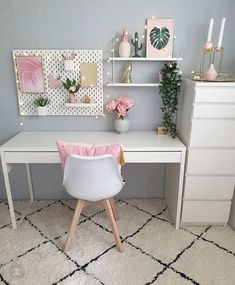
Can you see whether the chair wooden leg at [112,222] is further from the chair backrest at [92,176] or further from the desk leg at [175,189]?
the desk leg at [175,189]

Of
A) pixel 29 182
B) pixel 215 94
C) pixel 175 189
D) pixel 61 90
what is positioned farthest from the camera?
pixel 29 182

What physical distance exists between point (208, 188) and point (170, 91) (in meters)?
0.88

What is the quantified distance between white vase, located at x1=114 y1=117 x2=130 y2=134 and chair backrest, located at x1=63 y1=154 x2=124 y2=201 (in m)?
0.65

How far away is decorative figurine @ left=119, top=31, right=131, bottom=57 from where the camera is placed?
203 centimetres

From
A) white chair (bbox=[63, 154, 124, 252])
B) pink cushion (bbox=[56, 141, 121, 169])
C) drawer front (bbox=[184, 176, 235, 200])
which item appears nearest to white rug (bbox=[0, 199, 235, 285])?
drawer front (bbox=[184, 176, 235, 200])

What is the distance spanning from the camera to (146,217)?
2258 mm

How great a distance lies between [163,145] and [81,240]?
1018 mm

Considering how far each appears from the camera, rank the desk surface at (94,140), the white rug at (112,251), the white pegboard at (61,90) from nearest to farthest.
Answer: the white rug at (112,251)
the desk surface at (94,140)
the white pegboard at (61,90)

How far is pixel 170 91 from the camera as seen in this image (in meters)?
2.08

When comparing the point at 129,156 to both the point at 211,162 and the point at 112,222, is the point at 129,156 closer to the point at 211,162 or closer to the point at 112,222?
the point at 112,222

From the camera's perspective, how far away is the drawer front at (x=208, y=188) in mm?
1984

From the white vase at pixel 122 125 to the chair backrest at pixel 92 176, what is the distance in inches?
25.6

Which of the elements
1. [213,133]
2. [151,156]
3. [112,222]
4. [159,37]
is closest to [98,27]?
[159,37]

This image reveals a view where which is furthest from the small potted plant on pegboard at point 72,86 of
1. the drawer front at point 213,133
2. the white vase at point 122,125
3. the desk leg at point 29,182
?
the drawer front at point 213,133
